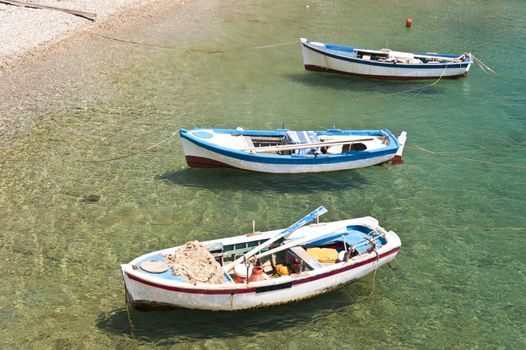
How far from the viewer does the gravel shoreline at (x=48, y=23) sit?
116 ft

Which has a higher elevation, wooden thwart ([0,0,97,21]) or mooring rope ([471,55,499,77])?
wooden thwart ([0,0,97,21])

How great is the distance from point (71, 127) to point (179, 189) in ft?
25.9

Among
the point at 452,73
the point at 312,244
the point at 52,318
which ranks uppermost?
the point at 452,73

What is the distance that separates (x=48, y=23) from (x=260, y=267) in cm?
2914

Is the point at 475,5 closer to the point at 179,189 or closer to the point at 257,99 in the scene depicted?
the point at 257,99

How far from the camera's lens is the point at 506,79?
36.2m

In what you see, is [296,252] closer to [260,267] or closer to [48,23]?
[260,267]

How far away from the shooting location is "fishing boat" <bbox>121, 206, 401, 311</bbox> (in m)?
15.4

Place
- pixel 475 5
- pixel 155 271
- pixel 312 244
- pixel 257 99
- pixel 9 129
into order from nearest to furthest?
1. pixel 155 271
2. pixel 312 244
3. pixel 9 129
4. pixel 257 99
5. pixel 475 5

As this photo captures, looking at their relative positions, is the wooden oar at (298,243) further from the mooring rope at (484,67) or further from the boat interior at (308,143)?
the mooring rope at (484,67)

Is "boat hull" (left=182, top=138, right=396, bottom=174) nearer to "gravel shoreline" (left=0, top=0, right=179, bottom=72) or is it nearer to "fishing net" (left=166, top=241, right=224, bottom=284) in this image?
"fishing net" (left=166, top=241, right=224, bottom=284)

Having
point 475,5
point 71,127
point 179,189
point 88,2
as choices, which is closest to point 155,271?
point 179,189

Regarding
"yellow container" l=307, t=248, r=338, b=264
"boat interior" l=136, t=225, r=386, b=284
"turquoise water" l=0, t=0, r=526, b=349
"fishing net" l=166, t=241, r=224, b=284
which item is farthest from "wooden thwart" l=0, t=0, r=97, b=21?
"yellow container" l=307, t=248, r=338, b=264

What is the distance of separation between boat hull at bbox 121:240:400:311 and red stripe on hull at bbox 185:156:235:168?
824 cm
